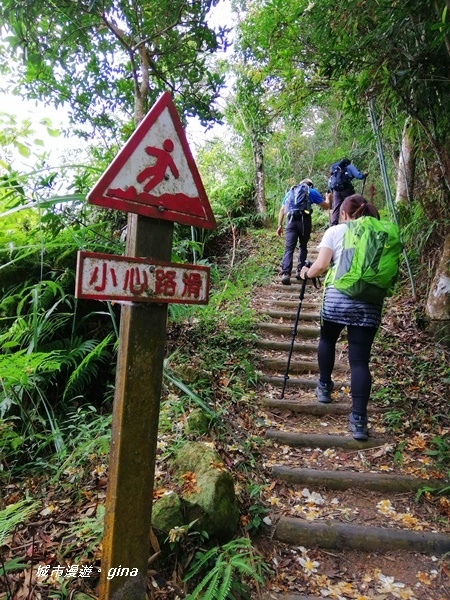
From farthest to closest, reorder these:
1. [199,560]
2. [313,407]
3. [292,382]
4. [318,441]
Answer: [292,382]
[313,407]
[318,441]
[199,560]

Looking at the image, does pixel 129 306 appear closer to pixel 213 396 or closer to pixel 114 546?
pixel 114 546

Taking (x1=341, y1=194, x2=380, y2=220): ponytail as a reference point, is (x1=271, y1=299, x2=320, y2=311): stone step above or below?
below

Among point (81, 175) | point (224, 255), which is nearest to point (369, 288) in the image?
point (81, 175)

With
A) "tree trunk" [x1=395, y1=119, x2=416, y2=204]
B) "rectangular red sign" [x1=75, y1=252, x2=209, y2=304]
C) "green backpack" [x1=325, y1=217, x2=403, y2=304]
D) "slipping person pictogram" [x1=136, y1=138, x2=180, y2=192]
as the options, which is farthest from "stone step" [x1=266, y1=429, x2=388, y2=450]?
"tree trunk" [x1=395, y1=119, x2=416, y2=204]

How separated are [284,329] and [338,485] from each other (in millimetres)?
2327

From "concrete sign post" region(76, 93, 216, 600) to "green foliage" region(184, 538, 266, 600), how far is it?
405 millimetres

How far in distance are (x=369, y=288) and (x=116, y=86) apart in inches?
153

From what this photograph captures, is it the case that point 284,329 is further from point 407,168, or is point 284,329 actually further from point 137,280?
point 137,280

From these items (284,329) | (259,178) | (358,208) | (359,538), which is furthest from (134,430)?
(259,178)

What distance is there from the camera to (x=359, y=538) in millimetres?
2363

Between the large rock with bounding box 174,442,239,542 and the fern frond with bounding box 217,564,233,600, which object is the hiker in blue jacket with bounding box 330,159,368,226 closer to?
the large rock with bounding box 174,442,239,542

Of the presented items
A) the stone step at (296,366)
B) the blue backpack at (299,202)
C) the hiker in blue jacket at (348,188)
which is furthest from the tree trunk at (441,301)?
the blue backpack at (299,202)

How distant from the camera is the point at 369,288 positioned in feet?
9.60

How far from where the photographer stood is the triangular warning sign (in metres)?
1.25
